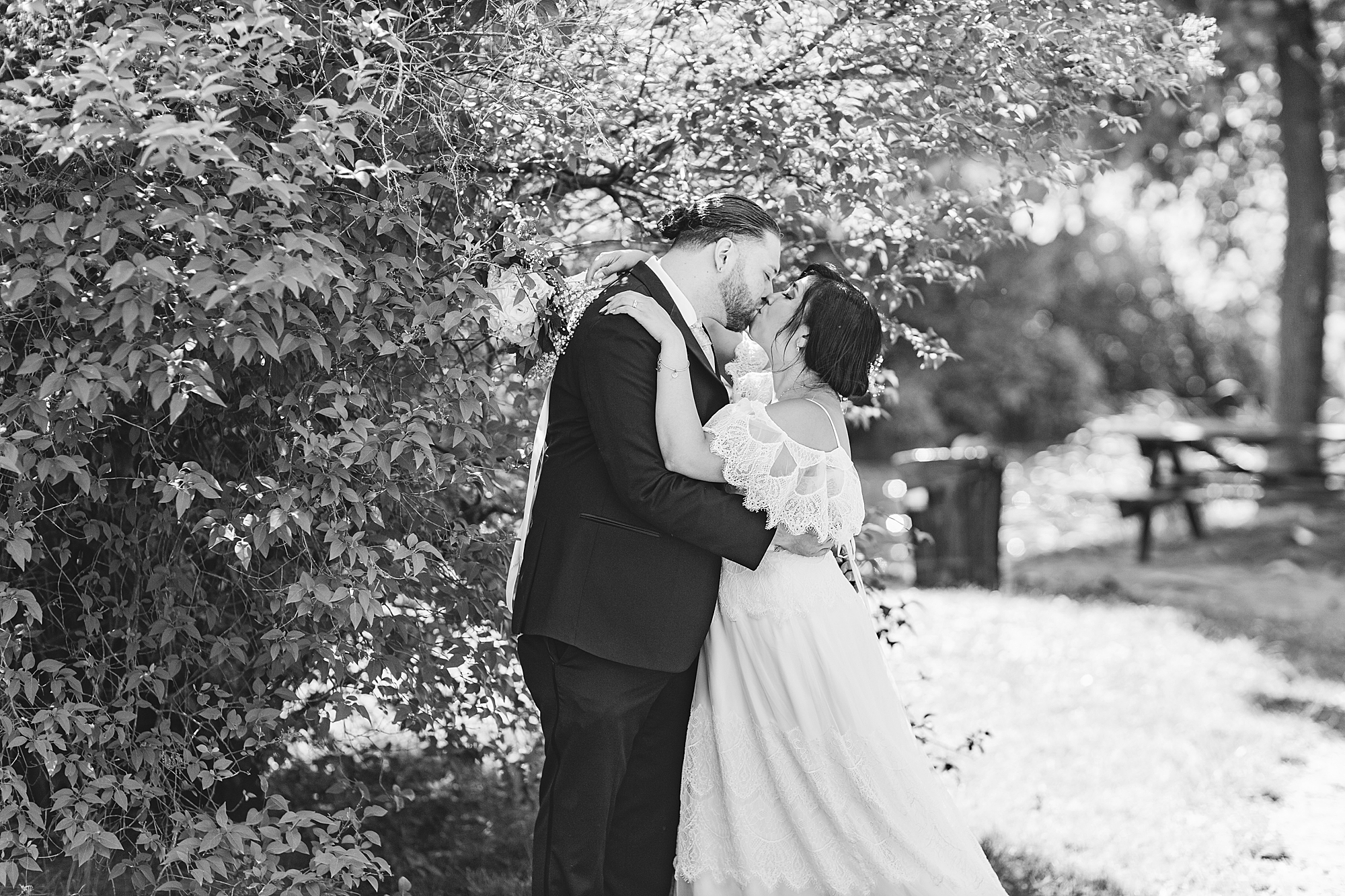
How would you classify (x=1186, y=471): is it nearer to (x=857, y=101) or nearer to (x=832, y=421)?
(x=857, y=101)

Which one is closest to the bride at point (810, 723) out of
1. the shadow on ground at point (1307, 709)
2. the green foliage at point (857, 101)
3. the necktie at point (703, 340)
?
the necktie at point (703, 340)

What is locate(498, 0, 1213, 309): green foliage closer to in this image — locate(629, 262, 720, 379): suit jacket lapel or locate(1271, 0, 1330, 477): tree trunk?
locate(629, 262, 720, 379): suit jacket lapel

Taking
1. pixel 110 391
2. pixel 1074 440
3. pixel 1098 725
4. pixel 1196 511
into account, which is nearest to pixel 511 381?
pixel 110 391

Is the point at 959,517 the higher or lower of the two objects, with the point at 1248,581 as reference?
higher

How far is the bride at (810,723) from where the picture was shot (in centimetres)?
309

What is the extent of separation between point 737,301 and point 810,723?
1102 mm

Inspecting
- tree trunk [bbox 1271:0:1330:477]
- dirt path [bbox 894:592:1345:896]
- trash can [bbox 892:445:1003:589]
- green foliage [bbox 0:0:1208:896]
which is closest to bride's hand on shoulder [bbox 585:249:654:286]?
green foliage [bbox 0:0:1208:896]

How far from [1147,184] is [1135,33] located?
1229 cm

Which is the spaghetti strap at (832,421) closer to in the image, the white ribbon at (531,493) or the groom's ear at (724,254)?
the groom's ear at (724,254)

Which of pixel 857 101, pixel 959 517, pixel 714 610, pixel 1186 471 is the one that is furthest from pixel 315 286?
pixel 1186 471

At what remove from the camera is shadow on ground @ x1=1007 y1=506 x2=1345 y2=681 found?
7.98 metres

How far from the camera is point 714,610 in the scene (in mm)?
3123

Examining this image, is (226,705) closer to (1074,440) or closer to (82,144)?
(82,144)

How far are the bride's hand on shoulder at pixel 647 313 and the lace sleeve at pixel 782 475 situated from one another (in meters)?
0.27
